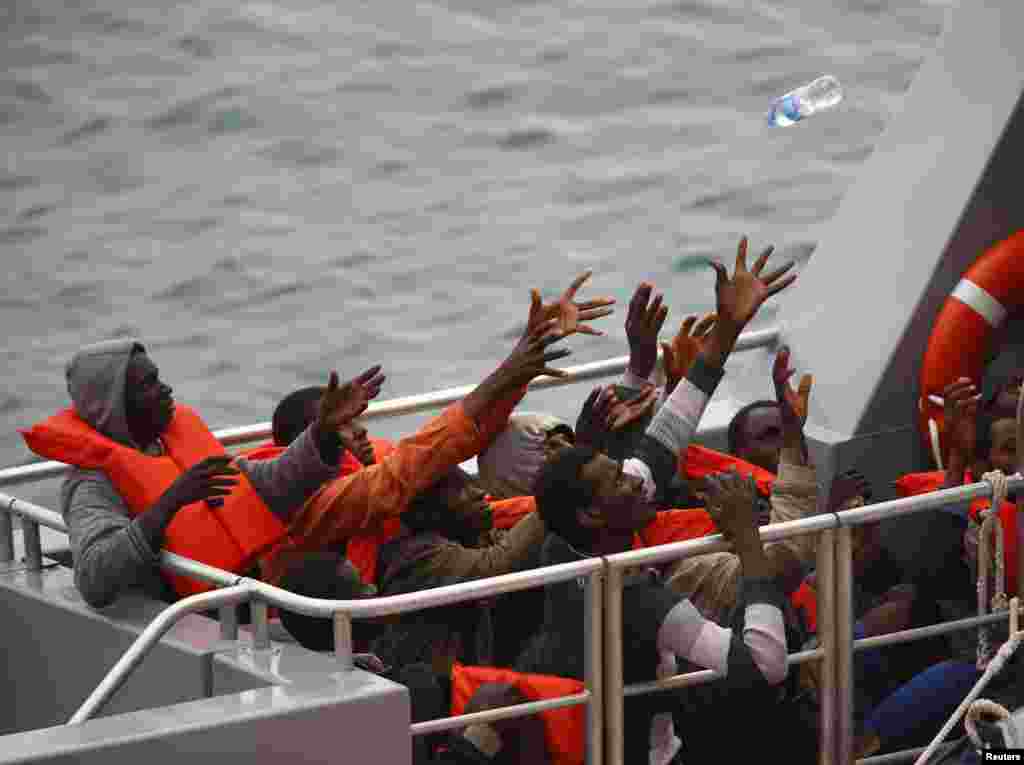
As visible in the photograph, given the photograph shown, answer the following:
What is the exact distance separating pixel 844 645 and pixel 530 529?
74 centimetres

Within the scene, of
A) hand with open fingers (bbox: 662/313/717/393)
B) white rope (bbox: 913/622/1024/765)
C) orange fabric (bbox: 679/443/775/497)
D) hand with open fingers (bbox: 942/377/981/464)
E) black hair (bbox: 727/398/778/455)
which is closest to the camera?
white rope (bbox: 913/622/1024/765)

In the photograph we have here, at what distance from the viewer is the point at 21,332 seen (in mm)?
18047

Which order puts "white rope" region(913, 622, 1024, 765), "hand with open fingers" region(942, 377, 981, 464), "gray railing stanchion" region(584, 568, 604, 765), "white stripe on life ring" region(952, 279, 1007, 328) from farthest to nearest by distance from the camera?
1. "white stripe on life ring" region(952, 279, 1007, 328)
2. "hand with open fingers" region(942, 377, 981, 464)
3. "white rope" region(913, 622, 1024, 765)
4. "gray railing stanchion" region(584, 568, 604, 765)

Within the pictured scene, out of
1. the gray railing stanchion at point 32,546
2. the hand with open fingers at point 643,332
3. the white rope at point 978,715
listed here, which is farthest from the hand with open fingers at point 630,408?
the gray railing stanchion at point 32,546

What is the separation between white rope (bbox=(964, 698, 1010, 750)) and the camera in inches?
175

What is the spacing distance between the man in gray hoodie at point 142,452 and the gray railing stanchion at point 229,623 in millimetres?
227

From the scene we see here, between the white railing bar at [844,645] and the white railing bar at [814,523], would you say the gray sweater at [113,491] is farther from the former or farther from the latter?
the white railing bar at [844,645]

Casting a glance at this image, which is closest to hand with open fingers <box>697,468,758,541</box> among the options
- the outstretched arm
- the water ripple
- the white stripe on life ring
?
the outstretched arm

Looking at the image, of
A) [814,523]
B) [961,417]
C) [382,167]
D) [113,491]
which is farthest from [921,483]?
[382,167]

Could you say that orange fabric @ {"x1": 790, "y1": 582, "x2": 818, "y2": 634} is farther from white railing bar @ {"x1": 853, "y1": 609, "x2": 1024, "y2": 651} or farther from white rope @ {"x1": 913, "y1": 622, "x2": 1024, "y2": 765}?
white rope @ {"x1": 913, "y1": 622, "x2": 1024, "y2": 765}

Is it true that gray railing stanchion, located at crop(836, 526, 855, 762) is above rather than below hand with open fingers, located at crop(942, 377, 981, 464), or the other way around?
below

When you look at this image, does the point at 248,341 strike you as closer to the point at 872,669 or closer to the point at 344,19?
the point at 344,19

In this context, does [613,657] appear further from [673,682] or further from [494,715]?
[494,715]

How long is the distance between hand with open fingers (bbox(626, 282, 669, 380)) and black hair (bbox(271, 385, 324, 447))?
2.57 feet
